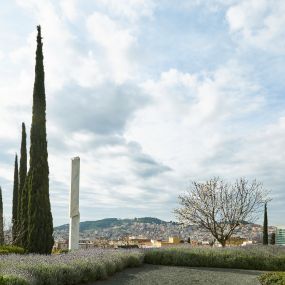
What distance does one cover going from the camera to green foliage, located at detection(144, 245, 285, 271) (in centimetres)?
1756

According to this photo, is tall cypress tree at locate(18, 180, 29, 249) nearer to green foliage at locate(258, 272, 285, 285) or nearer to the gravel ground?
the gravel ground

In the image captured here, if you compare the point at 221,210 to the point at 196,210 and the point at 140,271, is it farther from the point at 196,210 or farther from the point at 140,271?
the point at 140,271

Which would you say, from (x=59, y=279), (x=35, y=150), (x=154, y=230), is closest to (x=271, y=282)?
(x=59, y=279)

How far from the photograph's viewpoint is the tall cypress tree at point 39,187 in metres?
19.2

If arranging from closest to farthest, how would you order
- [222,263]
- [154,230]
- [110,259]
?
[110,259] → [222,263] → [154,230]

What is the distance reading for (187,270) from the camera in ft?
51.2

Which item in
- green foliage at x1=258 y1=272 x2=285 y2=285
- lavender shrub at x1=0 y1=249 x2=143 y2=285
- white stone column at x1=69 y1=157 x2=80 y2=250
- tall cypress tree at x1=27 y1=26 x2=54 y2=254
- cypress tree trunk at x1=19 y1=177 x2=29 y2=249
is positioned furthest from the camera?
white stone column at x1=69 y1=157 x2=80 y2=250

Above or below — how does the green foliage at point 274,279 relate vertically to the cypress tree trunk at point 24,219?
below

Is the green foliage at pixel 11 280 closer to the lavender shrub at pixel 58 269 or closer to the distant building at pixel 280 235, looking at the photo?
the lavender shrub at pixel 58 269

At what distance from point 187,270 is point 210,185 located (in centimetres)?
1426

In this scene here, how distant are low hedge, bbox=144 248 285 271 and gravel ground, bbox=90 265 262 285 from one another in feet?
4.17

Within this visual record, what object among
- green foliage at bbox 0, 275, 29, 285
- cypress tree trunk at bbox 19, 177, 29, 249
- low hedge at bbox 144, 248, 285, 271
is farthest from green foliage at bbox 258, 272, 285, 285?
cypress tree trunk at bbox 19, 177, 29, 249

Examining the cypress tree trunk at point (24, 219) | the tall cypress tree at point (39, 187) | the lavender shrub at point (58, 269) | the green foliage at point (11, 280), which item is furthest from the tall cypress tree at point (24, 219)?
the green foliage at point (11, 280)

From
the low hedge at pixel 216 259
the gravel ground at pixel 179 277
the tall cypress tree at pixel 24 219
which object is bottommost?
the gravel ground at pixel 179 277
